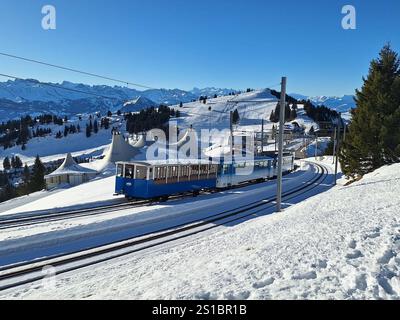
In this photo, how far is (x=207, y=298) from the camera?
6.38 m

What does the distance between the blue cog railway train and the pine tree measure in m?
11.7

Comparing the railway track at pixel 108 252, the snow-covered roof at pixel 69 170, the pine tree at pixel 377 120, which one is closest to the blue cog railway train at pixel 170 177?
the railway track at pixel 108 252

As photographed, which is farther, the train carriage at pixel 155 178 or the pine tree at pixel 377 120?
the pine tree at pixel 377 120

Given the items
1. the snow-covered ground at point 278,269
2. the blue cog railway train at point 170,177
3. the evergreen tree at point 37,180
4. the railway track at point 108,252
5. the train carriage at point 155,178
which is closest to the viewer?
the snow-covered ground at point 278,269

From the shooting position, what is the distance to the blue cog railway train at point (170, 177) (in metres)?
25.7

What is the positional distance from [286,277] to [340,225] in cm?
514

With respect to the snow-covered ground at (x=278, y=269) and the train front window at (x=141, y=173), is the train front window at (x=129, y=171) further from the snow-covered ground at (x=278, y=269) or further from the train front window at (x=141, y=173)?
the snow-covered ground at (x=278, y=269)

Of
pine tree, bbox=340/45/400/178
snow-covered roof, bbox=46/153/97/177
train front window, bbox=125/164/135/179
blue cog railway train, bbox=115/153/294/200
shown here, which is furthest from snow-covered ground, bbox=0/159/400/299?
snow-covered roof, bbox=46/153/97/177

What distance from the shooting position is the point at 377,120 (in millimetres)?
28469

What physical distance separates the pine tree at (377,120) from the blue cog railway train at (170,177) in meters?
11.7

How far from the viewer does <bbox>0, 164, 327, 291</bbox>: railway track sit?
11.9m

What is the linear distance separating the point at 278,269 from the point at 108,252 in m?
9.10

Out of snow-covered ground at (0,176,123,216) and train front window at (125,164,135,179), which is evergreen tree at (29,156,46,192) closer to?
snow-covered ground at (0,176,123,216)
